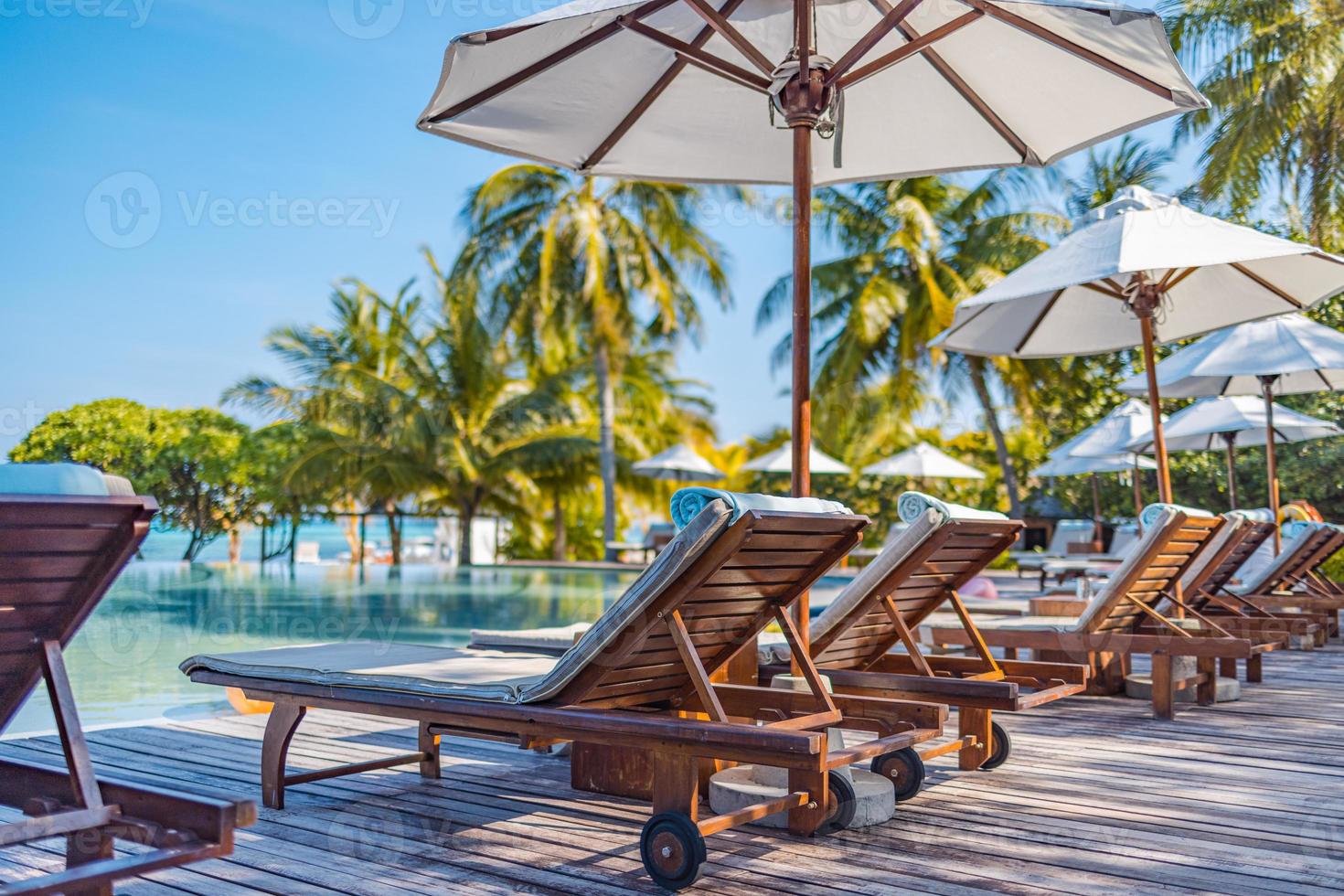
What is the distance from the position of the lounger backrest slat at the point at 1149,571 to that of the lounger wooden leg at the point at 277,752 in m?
Answer: 3.14

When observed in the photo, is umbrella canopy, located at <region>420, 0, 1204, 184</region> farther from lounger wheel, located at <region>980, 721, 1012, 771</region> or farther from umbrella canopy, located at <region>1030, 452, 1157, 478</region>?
umbrella canopy, located at <region>1030, 452, 1157, 478</region>

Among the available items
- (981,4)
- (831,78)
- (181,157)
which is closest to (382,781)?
(831,78)

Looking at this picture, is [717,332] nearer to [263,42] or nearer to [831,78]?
[831,78]

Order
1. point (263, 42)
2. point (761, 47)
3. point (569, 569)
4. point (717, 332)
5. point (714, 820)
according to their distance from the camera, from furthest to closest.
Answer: point (263, 42)
point (717, 332)
point (569, 569)
point (761, 47)
point (714, 820)

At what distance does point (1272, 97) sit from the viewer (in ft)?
41.1

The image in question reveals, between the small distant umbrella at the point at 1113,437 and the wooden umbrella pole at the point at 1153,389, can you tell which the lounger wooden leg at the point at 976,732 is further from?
the small distant umbrella at the point at 1113,437

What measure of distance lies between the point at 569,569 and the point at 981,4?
15.1m

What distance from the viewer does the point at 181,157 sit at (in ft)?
198

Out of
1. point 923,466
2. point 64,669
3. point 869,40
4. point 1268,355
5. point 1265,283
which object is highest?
point 869,40

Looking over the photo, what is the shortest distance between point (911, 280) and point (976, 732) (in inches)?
669

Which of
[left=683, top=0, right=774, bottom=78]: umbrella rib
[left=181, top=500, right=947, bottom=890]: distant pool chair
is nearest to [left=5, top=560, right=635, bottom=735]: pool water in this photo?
[left=181, top=500, right=947, bottom=890]: distant pool chair

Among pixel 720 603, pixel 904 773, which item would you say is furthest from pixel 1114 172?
pixel 720 603

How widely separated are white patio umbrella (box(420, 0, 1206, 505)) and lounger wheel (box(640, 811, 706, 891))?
132 cm

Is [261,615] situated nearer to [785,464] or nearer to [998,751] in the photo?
[998,751]
